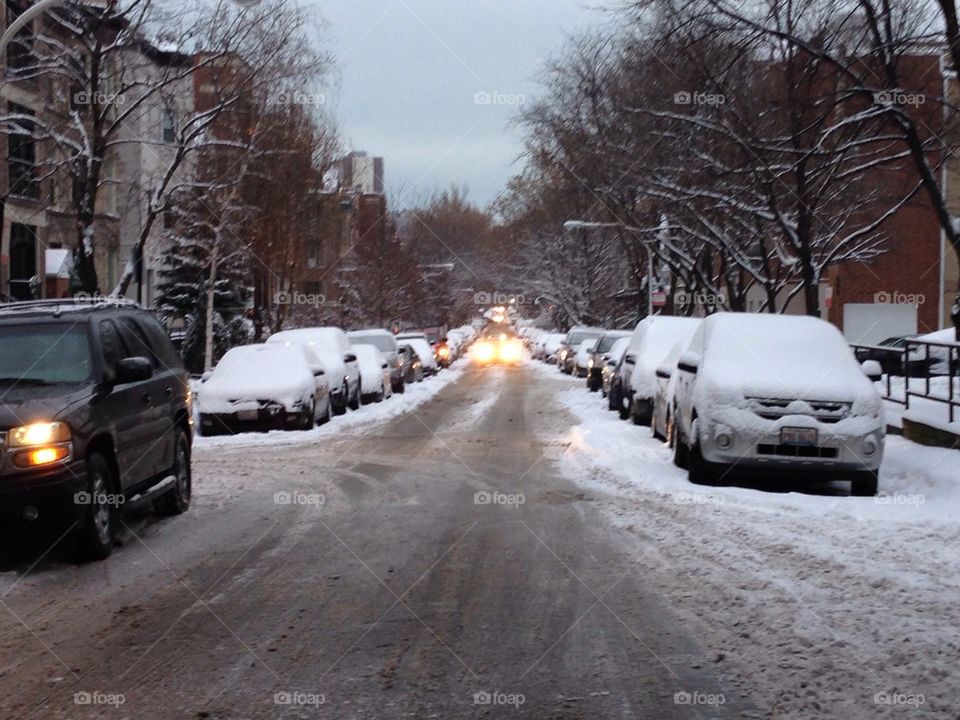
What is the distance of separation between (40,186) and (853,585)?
108ft

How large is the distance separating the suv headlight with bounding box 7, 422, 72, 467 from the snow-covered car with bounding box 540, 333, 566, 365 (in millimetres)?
48565

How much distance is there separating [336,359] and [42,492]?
16.4m

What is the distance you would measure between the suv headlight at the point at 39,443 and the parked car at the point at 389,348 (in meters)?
24.0

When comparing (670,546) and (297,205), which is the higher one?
(297,205)

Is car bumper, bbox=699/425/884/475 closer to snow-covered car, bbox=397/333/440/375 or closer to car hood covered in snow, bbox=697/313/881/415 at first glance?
car hood covered in snow, bbox=697/313/881/415

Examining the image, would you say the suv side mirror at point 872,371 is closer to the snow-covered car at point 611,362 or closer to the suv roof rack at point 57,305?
the suv roof rack at point 57,305

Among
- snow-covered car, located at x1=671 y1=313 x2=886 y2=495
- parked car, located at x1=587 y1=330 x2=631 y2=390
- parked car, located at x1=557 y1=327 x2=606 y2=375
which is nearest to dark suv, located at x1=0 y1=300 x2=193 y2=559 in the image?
snow-covered car, located at x1=671 y1=313 x2=886 y2=495

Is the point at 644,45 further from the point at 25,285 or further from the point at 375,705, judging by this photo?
the point at 25,285

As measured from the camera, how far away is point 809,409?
39.1 feet

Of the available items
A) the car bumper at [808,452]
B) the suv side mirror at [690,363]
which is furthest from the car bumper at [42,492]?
the suv side mirror at [690,363]

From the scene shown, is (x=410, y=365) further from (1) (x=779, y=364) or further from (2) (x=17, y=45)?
(1) (x=779, y=364)

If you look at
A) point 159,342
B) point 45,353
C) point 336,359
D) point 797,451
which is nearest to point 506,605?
point 45,353

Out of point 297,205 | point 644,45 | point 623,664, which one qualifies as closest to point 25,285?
point 297,205

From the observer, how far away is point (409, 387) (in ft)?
119
